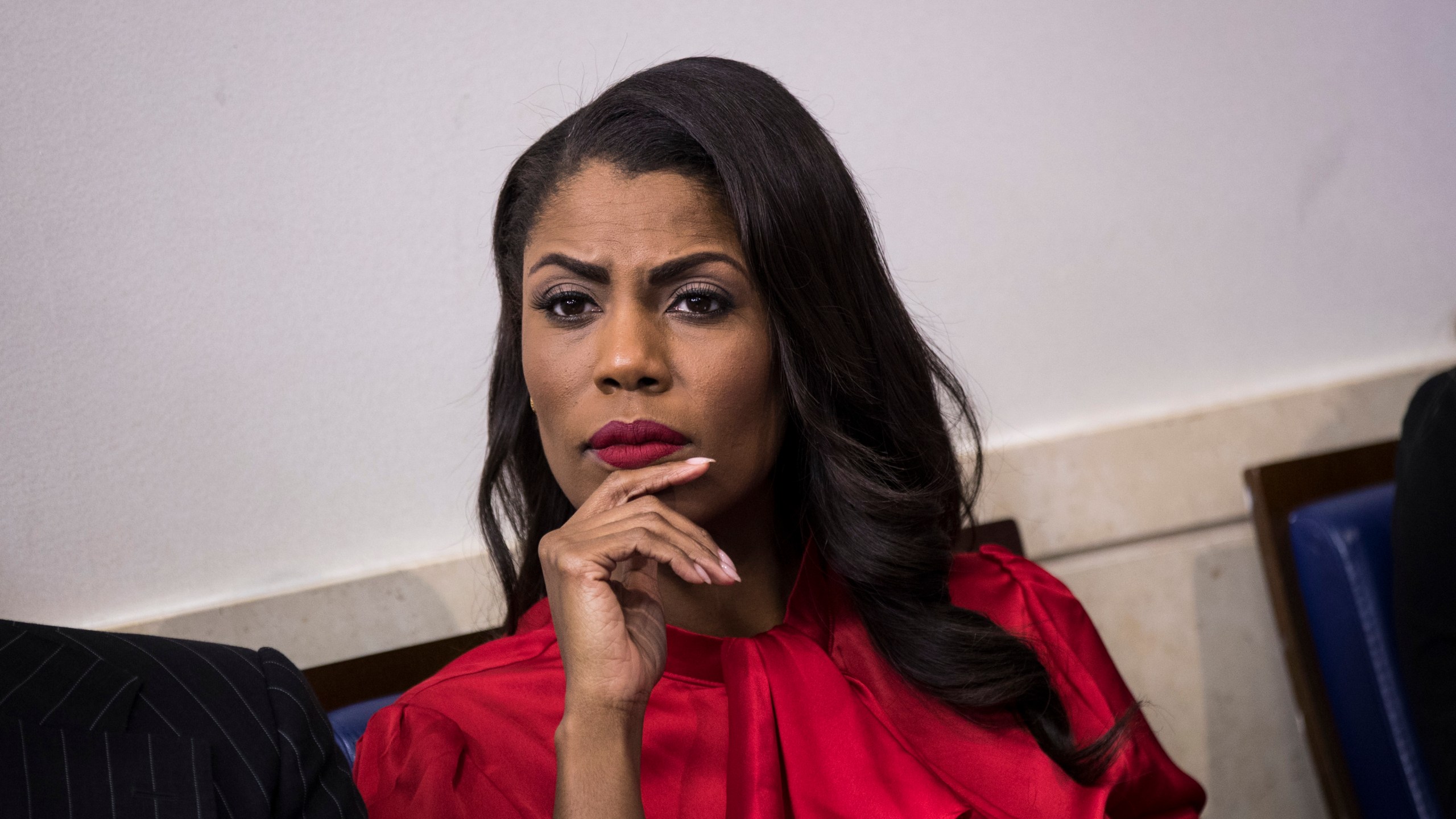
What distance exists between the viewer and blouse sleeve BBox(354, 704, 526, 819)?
43.0 inches

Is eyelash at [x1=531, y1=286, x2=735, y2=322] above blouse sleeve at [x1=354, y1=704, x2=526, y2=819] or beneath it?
above

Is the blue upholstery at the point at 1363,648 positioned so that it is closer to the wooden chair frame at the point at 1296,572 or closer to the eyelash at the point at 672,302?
the wooden chair frame at the point at 1296,572

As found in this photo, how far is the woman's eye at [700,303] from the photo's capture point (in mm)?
1135

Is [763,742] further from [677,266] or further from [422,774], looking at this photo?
[677,266]

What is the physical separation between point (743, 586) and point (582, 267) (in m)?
0.44

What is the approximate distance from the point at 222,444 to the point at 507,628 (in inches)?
19.2

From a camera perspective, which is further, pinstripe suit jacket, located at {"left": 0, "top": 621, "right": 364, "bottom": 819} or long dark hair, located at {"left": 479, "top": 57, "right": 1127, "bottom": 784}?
long dark hair, located at {"left": 479, "top": 57, "right": 1127, "bottom": 784}

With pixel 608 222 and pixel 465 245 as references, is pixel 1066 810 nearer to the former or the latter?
pixel 608 222

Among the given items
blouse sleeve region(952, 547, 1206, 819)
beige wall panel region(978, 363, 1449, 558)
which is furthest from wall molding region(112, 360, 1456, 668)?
blouse sleeve region(952, 547, 1206, 819)

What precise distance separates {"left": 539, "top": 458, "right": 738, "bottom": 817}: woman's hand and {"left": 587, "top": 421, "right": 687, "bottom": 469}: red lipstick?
36 millimetres

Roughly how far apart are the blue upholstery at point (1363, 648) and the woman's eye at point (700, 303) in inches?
44.4

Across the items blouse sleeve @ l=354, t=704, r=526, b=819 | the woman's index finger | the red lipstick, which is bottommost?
blouse sleeve @ l=354, t=704, r=526, b=819

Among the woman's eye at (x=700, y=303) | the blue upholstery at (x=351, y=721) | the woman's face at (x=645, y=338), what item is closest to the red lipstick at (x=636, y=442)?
the woman's face at (x=645, y=338)

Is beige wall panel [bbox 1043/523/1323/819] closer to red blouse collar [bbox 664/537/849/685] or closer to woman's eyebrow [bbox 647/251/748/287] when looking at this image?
red blouse collar [bbox 664/537/849/685]
